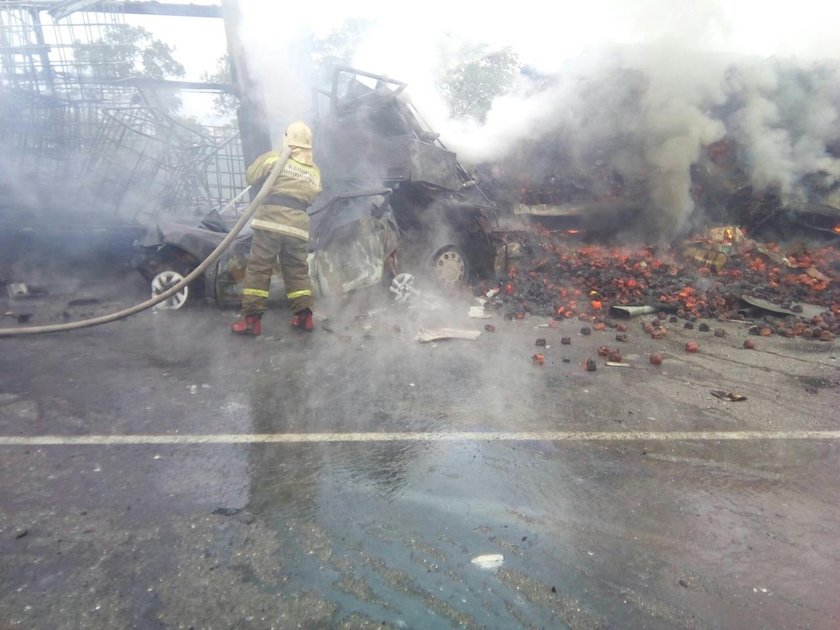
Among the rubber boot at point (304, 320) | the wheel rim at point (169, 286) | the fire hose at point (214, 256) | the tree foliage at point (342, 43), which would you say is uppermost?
the tree foliage at point (342, 43)

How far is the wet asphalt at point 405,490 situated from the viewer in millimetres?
2086

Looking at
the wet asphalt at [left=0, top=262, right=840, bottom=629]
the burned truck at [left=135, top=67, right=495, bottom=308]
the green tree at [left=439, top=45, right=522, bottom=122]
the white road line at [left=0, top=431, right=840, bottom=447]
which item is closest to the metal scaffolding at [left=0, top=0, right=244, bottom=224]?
the burned truck at [left=135, top=67, right=495, bottom=308]

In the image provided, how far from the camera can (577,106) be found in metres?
11.2

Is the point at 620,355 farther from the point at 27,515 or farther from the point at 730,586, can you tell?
the point at 27,515

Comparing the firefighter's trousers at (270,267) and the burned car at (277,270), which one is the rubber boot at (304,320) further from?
the burned car at (277,270)

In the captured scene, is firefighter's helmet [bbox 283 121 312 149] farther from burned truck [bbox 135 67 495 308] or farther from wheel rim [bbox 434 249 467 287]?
wheel rim [bbox 434 249 467 287]

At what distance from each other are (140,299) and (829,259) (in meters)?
10.3

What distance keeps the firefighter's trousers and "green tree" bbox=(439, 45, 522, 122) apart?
10.5m

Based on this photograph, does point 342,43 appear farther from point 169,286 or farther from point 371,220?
point 169,286

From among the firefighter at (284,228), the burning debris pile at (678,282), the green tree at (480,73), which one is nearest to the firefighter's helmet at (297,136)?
the firefighter at (284,228)

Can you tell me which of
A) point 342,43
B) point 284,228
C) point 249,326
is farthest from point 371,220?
point 342,43

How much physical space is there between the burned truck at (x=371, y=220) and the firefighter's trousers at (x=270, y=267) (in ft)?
1.88

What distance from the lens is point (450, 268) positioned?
733 centimetres

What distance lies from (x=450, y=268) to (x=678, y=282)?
3.20 m
